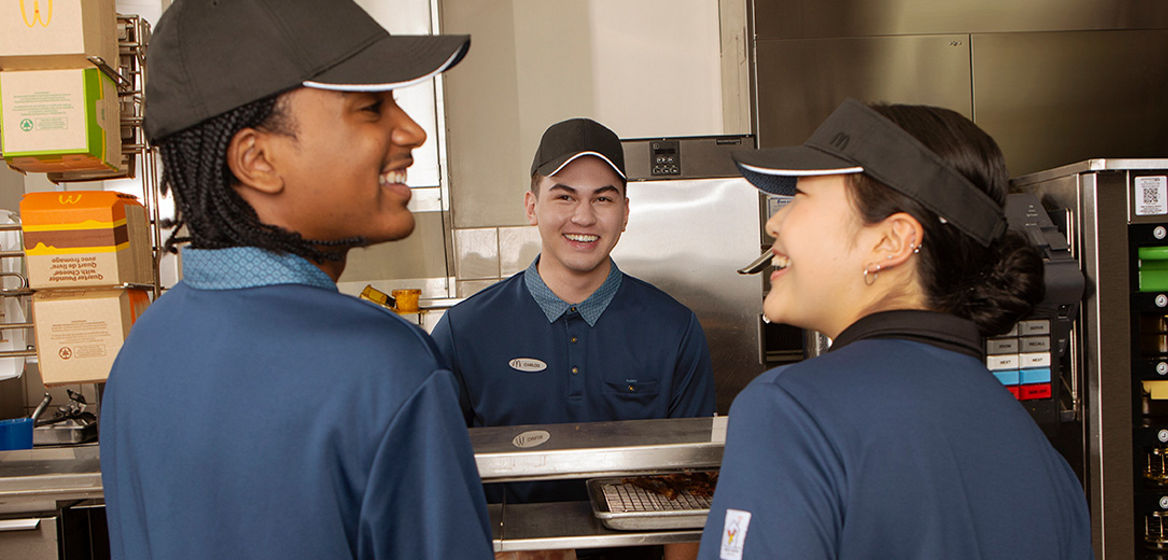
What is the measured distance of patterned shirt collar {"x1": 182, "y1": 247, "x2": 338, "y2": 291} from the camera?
712 millimetres

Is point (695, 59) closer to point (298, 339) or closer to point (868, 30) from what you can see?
point (868, 30)

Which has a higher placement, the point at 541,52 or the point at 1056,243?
the point at 541,52

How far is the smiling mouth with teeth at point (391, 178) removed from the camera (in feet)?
2.54

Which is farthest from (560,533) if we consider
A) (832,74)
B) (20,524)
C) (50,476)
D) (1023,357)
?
(832,74)

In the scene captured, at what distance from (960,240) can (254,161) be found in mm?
760

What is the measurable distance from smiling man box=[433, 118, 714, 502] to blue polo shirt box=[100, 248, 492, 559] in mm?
1149

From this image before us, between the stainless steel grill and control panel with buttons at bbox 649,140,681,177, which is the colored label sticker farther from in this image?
control panel with buttons at bbox 649,140,681,177

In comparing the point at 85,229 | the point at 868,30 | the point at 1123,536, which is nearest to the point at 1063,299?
the point at 1123,536

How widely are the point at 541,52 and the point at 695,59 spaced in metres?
0.79

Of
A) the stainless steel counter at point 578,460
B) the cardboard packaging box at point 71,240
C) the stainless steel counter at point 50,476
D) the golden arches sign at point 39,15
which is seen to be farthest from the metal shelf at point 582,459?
the golden arches sign at point 39,15

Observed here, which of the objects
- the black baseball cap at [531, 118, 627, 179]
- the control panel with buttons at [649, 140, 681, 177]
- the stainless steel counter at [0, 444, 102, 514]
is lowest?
the stainless steel counter at [0, 444, 102, 514]

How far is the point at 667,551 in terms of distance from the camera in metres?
1.63

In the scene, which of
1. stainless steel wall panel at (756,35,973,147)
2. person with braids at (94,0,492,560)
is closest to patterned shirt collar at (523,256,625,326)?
person with braids at (94,0,492,560)

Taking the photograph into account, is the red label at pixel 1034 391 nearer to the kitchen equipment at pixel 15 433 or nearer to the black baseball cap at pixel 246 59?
the black baseball cap at pixel 246 59
